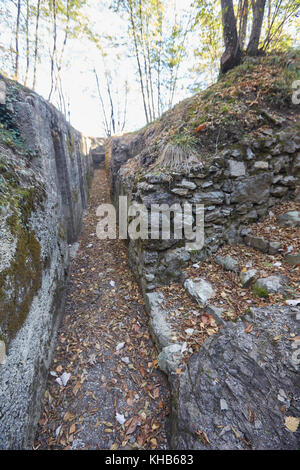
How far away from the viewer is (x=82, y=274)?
3.64 meters

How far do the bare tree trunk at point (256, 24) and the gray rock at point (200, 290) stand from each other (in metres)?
4.90

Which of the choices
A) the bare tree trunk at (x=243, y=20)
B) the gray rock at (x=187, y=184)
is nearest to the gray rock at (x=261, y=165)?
the gray rock at (x=187, y=184)

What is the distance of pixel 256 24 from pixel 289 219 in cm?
408

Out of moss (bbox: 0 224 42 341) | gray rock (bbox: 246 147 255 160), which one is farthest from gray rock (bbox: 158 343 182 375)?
gray rock (bbox: 246 147 255 160)

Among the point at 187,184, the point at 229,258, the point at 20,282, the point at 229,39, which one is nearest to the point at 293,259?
the point at 229,258

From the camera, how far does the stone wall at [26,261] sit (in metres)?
1.48

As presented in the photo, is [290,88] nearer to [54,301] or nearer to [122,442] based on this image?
[54,301]

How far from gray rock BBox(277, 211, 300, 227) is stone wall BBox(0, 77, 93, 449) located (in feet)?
11.4

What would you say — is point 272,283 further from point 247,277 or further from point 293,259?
point 293,259

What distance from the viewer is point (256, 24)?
369 cm

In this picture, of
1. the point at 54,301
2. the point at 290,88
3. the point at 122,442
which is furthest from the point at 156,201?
the point at 290,88

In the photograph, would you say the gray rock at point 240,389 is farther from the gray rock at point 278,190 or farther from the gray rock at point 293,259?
the gray rock at point 278,190

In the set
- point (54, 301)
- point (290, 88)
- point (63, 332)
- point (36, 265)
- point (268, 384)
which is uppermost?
point (290, 88)

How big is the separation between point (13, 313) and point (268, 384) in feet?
7.32
